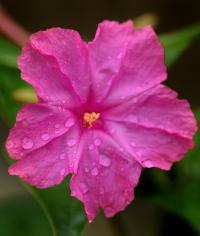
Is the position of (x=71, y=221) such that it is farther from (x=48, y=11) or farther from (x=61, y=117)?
(x=48, y=11)

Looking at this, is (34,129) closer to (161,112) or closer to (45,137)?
(45,137)

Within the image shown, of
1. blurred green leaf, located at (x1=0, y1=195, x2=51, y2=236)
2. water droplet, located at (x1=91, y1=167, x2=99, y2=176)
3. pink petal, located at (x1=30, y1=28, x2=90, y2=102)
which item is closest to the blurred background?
blurred green leaf, located at (x1=0, y1=195, x2=51, y2=236)

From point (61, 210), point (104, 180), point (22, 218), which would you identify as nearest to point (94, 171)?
point (104, 180)

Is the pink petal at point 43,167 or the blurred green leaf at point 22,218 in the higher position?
the pink petal at point 43,167

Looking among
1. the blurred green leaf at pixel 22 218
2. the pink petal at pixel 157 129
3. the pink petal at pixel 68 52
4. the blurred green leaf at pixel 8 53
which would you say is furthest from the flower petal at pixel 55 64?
the blurred green leaf at pixel 22 218

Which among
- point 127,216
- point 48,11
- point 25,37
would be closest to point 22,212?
point 127,216

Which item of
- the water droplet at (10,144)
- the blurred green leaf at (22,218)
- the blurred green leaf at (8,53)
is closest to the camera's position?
the water droplet at (10,144)

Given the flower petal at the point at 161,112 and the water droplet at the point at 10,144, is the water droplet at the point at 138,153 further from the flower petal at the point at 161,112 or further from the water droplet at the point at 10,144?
the water droplet at the point at 10,144
